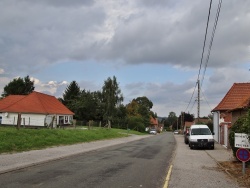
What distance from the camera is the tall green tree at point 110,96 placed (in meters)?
85.9

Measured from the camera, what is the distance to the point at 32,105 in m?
55.4

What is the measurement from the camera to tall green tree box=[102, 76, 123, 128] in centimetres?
8588

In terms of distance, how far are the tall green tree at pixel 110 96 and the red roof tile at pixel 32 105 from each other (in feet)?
76.9

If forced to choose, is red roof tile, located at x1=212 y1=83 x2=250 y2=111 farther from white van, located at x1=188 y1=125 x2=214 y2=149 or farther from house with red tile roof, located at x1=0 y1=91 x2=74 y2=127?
house with red tile roof, located at x1=0 y1=91 x2=74 y2=127

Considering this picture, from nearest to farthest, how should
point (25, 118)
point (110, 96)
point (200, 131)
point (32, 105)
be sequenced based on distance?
point (200, 131)
point (25, 118)
point (32, 105)
point (110, 96)

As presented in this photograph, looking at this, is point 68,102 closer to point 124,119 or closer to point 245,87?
point 124,119

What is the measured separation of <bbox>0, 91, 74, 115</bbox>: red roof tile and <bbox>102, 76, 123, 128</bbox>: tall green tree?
2344 cm

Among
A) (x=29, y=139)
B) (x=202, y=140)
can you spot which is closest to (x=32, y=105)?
(x=29, y=139)

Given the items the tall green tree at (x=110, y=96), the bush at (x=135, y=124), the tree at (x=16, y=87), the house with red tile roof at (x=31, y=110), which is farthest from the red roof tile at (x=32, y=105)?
the bush at (x=135, y=124)

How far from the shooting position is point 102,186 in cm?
977

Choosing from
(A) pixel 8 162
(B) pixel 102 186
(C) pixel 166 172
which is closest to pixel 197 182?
(C) pixel 166 172

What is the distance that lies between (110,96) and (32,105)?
32.4 metres

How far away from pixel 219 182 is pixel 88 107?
253 feet

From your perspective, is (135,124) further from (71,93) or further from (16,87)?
(16,87)
